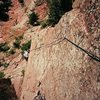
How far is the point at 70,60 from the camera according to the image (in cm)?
1780

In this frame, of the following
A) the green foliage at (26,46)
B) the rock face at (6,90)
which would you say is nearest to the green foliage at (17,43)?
the green foliage at (26,46)

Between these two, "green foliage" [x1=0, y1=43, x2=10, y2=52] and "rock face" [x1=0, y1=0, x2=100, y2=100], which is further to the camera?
"green foliage" [x1=0, y1=43, x2=10, y2=52]

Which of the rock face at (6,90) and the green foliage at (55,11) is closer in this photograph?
the green foliage at (55,11)

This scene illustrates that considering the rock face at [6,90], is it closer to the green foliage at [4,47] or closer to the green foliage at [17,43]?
the green foliage at [17,43]

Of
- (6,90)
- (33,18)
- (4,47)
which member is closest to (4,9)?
(4,47)

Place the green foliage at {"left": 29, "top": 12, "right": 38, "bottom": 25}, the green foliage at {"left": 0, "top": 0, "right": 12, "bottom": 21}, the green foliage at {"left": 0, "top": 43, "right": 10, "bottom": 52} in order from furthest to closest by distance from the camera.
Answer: the green foliage at {"left": 0, "top": 0, "right": 12, "bottom": 21} < the green foliage at {"left": 0, "top": 43, "right": 10, "bottom": 52} < the green foliage at {"left": 29, "top": 12, "right": 38, "bottom": 25}

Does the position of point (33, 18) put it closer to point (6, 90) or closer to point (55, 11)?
point (6, 90)

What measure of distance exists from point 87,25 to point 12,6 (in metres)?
27.6

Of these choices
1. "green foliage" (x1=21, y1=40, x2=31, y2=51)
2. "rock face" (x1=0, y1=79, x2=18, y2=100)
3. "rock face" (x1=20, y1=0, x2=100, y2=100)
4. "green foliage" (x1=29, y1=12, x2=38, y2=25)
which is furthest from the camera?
"green foliage" (x1=29, y1=12, x2=38, y2=25)

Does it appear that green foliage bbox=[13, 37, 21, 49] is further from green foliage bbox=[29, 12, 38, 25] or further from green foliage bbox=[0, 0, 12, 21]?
green foliage bbox=[0, 0, 12, 21]

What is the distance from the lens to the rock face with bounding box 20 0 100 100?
16.0 m

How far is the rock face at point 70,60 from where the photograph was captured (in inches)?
629

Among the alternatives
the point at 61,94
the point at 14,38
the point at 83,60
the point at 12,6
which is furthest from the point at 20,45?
the point at 83,60

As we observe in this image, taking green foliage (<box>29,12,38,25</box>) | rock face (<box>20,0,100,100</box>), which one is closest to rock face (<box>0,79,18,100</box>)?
rock face (<box>20,0,100,100</box>)
